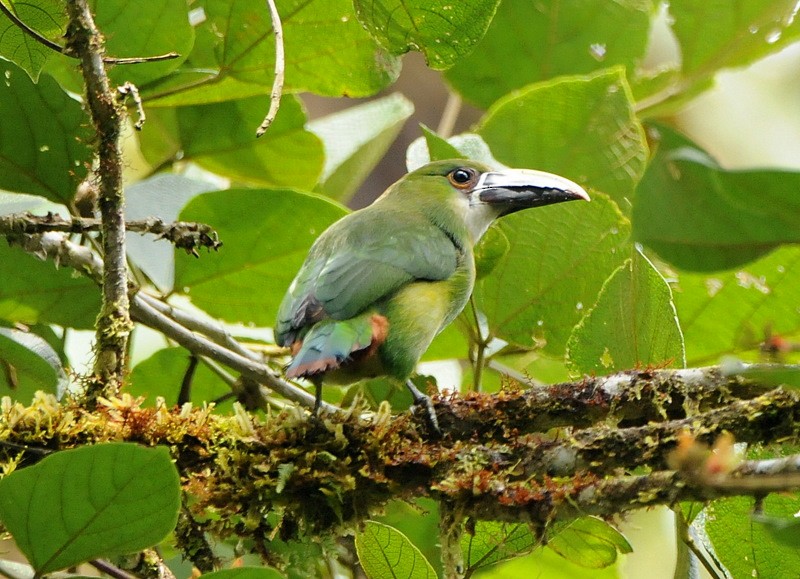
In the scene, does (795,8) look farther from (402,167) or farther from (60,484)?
(402,167)

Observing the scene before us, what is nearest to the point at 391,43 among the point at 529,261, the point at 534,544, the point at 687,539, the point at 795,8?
the point at 529,261

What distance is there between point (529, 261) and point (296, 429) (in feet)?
2.67

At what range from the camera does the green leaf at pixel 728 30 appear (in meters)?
3.04

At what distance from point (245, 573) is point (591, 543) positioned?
0.89 metres

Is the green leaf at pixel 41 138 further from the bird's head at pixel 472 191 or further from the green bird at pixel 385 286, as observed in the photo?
the bird's head at pixel 472 191

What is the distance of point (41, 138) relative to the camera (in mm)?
2242

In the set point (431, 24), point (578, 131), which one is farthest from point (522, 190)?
point (431, 24)

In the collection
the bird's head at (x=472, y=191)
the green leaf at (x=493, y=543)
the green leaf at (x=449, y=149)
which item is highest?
the green leaf at (x=449, y=149)

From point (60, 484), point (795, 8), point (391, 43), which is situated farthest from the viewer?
point (795, 8)

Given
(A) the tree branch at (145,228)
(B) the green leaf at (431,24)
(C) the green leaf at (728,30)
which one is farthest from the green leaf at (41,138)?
(C) the green leaf at (728,30)

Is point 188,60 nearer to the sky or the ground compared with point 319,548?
nearer to the sky

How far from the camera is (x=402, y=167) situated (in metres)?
7.32

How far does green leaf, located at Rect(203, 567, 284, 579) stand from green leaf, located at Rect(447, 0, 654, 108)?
2.05 metres

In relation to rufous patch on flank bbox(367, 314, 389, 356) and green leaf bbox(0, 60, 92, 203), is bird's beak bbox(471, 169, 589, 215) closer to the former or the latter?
rufous patch on flank bbox(367, 314, 389, 356)
